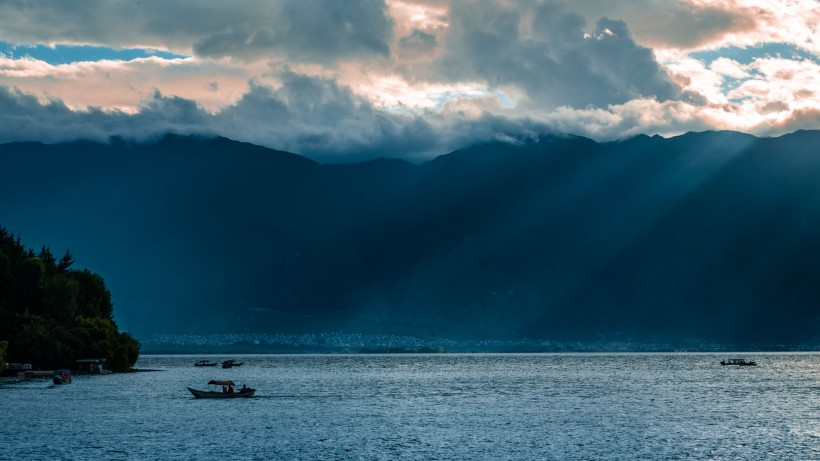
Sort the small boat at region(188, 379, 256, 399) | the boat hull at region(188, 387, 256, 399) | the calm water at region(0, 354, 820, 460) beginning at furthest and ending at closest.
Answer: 1. the boat hull at region(188, 387, 256, 399)
2. the small boat at region(188, 379, 256, 399)
3. the calm water at region(0, 354, 820, 460)

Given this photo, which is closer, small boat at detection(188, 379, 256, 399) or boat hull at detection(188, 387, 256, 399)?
small boat at detection(188, 379, 256, 399)

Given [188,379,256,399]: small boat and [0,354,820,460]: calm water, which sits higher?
[188,379,256,399]: small boat

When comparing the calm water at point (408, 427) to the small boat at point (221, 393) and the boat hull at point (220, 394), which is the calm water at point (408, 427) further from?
the small boat at point (221, 393)

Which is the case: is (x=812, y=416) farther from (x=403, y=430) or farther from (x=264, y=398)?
(x=264, y=398)

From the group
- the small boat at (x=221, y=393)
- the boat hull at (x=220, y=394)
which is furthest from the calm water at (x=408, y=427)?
the small boat at (x=221, y=393)

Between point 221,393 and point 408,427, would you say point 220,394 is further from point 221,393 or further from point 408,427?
point 408,427

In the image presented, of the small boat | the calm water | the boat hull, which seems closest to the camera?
the calm water

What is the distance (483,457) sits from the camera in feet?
341

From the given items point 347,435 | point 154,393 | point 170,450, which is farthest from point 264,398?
point 170,450

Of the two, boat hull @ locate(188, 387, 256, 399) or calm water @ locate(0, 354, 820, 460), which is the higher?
boat hull @ locate(188, 387, 256, 399)

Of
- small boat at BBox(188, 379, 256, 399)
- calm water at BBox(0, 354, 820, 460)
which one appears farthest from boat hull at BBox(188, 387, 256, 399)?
calm water at BBox(0, 354, 820, 460)

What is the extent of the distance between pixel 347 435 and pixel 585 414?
4613cm

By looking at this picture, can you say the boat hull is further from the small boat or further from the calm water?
the calm water

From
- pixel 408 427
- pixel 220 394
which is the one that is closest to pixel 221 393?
pixel 220 394
